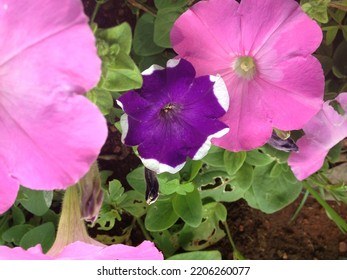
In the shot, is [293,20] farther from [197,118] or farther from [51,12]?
[51,12]

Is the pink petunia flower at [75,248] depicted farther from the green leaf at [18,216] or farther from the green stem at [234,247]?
the green stem at [234,247]

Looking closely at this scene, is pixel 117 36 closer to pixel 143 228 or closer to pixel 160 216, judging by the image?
pixel 160 216

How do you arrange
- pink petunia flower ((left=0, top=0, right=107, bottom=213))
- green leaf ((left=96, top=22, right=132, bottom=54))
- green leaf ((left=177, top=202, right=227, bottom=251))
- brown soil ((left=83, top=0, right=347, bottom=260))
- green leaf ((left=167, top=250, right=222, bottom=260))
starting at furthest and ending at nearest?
brown soil ((left=83, top=0, right=347, bottom=260)) < green leaf ((left=177, top=202, right=227, bottom=251)) < green leaf ((left=167, top=250, right=222, bottom=260)) < green leaf ((left=96, top=22, right=132, bottom=54)) < pink petunia flower ((left=0, top=0, right=107, bottom=213))

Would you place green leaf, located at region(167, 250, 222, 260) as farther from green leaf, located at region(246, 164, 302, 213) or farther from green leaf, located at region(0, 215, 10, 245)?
green leaf, located at region(0, 215, 10, 245)

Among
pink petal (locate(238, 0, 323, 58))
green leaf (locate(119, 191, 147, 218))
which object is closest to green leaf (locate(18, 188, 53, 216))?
green leaf (locate(119, 191, 147, 218))
